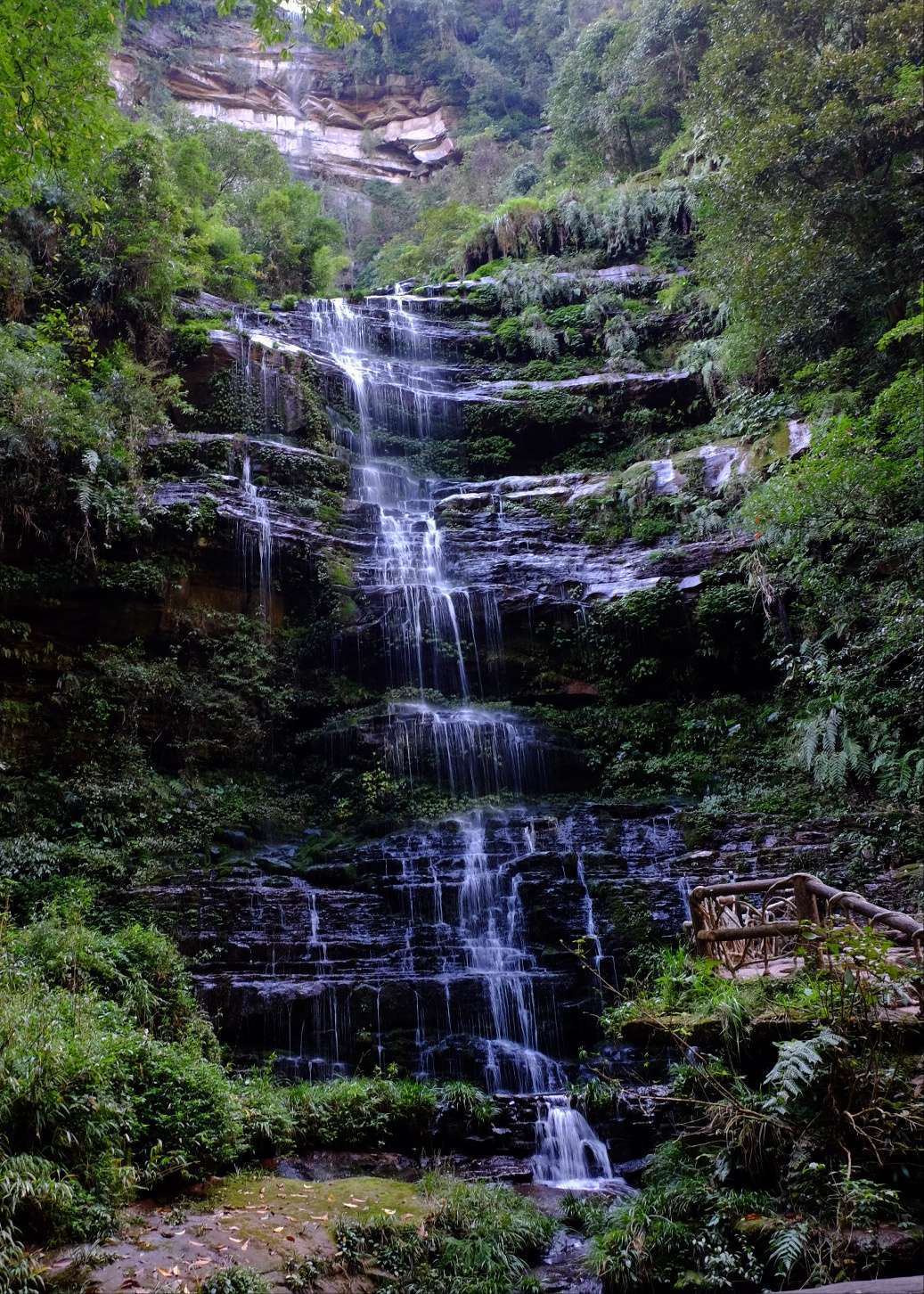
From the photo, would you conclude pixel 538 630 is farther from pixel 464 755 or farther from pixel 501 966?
pixel 501 966

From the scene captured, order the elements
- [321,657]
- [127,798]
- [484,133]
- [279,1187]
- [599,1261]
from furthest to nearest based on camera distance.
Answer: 1. [484,133]
2. [321,657]
3. [127,798]
4. [279,1187]
5. [599,1261]

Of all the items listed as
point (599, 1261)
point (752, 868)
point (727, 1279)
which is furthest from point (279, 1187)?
point (752, 868)

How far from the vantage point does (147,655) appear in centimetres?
1366

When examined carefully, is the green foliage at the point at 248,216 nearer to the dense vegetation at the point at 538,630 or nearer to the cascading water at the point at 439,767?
the dense vegetation at the point at 538,630

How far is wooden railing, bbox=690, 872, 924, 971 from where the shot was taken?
6086 mm

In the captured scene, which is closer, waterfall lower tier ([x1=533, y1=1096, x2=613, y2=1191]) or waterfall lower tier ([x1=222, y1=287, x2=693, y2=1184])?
waterfall lower tier ([x1=533, y1=1096, x2=613, y2=1191])

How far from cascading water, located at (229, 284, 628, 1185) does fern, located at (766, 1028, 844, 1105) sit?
10.3 feet

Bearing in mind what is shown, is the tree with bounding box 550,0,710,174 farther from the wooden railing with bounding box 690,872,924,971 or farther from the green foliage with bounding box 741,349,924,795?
the wooden railing with bounding box 690,872,924,971

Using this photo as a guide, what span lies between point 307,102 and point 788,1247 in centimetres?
5000

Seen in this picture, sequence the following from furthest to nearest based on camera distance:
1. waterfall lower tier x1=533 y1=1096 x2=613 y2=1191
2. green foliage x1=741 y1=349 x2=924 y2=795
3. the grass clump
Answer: green foliage x1=741 y1=349 x2=924 y2=795
waterfall lower tier x1=533 y1=1096 x2=613 y2=1191
the grass clump

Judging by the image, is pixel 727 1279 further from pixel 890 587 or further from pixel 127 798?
pixel 127 798

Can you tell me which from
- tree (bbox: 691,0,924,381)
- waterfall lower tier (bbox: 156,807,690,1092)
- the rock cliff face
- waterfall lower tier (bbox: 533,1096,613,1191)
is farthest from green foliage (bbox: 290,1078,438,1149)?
the rock cliff face

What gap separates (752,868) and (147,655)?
9.43m

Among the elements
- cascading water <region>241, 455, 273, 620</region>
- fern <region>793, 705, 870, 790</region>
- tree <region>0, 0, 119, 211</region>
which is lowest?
fern <region>793, 705, 870, 790</region>
